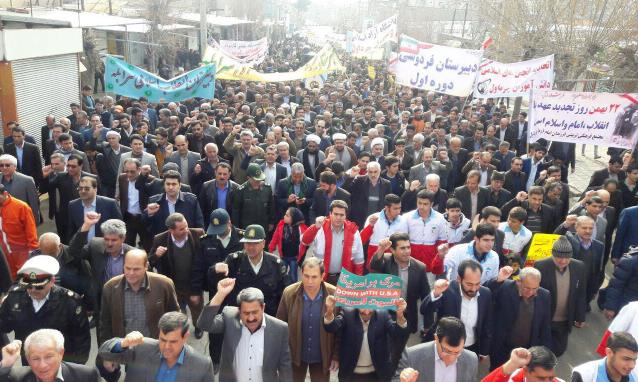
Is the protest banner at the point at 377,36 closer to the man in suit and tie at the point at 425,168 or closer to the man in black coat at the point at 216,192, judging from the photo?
the man in suit and tie at the point at 425,168

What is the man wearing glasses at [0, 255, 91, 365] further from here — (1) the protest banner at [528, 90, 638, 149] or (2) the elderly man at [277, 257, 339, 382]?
(1) the protest banner at [528, 90, 638, 149]

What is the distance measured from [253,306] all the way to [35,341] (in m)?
1.33

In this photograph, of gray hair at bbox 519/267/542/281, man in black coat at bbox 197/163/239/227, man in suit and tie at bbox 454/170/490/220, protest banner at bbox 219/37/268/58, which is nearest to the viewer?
gray hair at bbox 519/267/542/281

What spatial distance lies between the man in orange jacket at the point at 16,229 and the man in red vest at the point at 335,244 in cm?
292

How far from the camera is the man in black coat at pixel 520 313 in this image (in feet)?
15.8

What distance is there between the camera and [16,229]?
608cm

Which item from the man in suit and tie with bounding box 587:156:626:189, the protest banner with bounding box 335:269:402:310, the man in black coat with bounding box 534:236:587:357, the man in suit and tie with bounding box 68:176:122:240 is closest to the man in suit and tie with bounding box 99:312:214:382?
the protest banner with bounding box 335:269:402:310

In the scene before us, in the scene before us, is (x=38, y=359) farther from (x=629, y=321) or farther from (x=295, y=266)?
(x=629, y=321)

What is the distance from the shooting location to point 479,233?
5.30 m

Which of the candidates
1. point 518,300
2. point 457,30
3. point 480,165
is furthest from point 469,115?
point 457,30

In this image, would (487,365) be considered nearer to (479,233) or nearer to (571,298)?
(571,298)

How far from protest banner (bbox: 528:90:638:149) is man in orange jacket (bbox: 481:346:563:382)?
630 cm

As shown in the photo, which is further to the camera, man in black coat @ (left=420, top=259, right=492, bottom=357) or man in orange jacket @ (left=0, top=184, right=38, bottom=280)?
man in orange jacket @ (left=0, top=184, right=38, bottom=280)

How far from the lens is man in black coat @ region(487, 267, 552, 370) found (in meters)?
4.82
